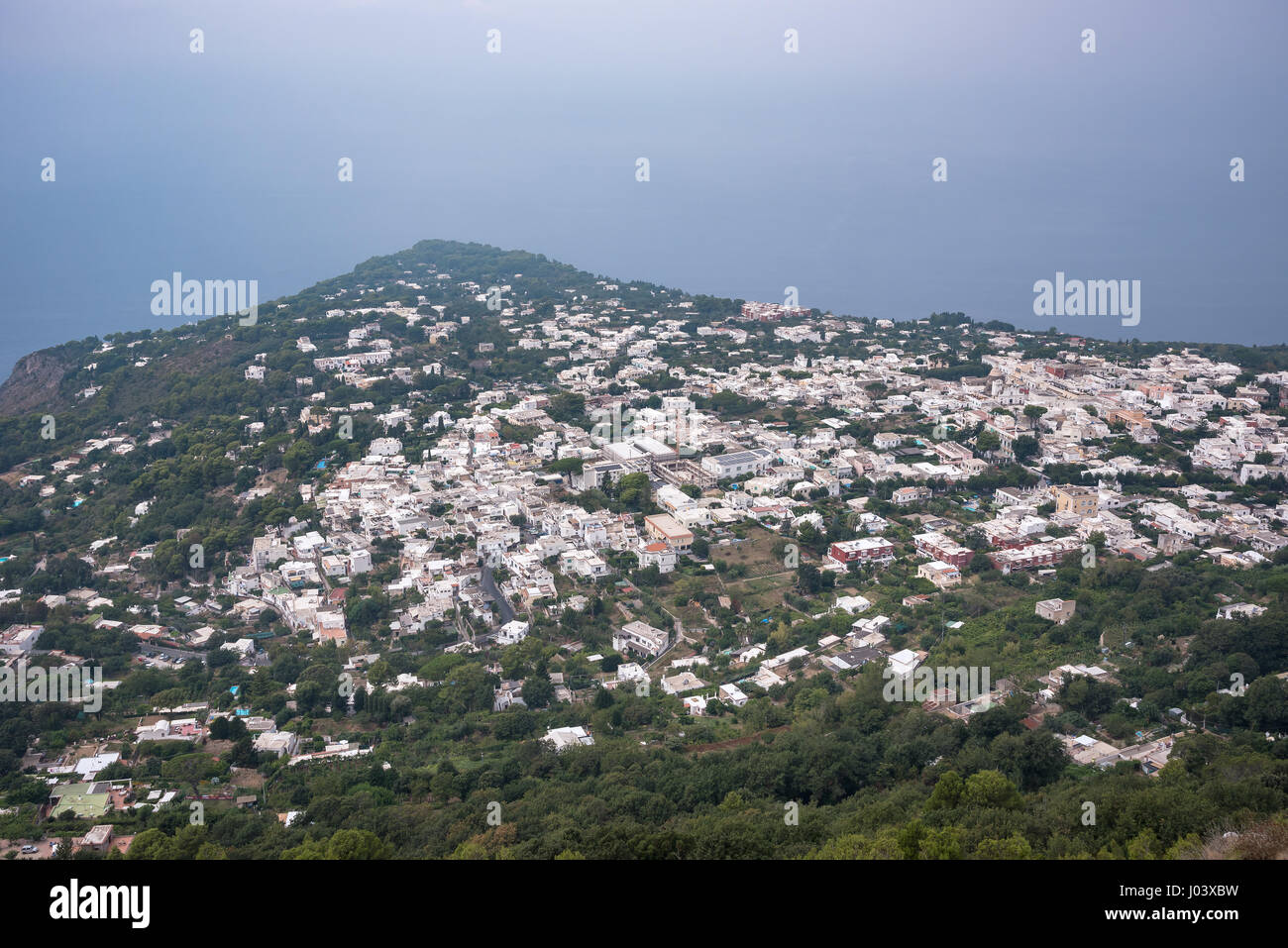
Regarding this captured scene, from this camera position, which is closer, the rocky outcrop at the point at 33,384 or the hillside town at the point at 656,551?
the hillside town at the point at 656,551

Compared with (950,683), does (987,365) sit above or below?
above

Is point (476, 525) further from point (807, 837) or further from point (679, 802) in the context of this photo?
point (807, 837)

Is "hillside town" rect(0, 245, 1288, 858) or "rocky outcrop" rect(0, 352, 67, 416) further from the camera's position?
"rocky outcrop" rect(0, 352, 67, 416)

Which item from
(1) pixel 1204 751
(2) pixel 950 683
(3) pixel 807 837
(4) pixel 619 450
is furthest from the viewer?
(4) pixel 619 450

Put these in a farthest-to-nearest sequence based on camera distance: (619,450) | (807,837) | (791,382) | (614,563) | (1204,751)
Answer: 1. (791,382)
2. (619,450)
3. (614,563)
4. (1204,751)
5. (807,837)

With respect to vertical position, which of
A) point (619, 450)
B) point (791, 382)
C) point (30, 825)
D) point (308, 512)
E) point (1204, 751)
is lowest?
point (30, 825)

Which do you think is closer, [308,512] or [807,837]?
[807,837]

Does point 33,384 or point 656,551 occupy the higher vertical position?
point 33,384

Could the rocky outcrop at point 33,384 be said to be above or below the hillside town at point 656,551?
above

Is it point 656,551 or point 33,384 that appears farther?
point 33,384

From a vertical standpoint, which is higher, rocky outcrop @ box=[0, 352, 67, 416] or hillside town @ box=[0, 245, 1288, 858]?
rocky outcrop @ box=[0, 352, 67, 416]
